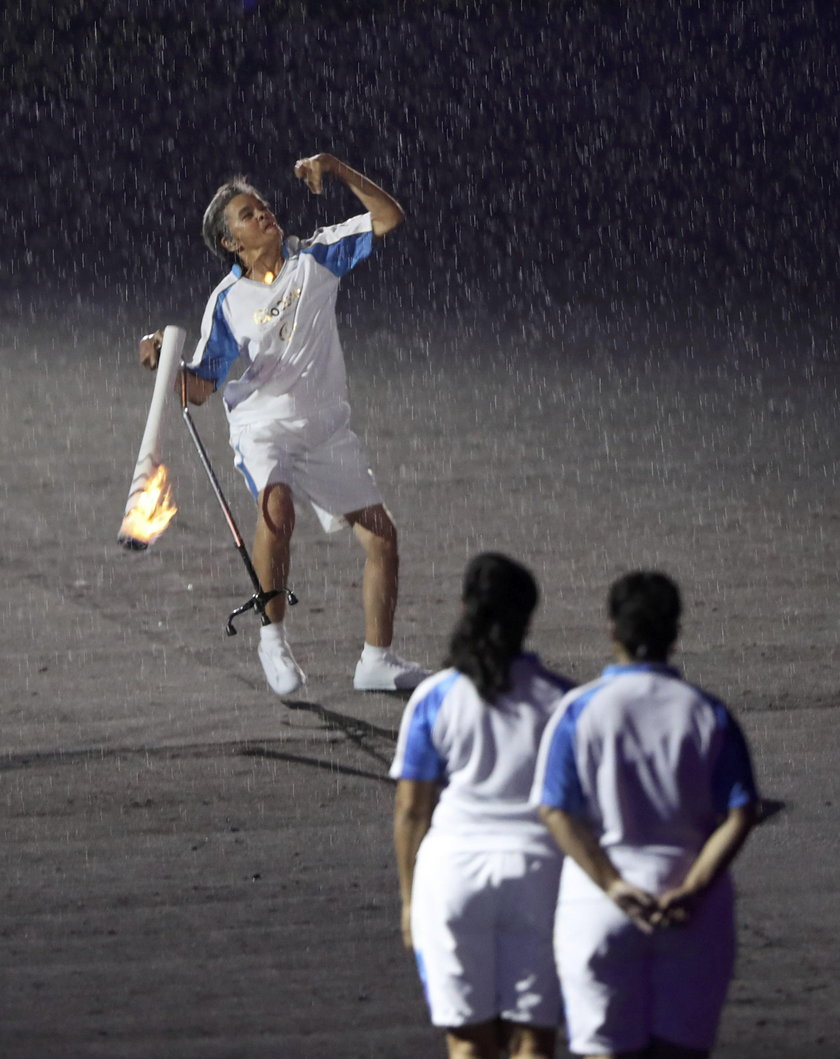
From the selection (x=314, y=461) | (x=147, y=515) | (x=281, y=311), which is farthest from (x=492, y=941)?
(x=281, y=311)

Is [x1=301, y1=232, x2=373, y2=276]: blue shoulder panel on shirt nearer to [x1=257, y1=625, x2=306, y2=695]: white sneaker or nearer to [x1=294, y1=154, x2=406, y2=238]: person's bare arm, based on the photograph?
[x1=294, y1=154, x2=406, y2=238]: person's bare arm

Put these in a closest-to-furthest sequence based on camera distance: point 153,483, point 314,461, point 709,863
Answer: point 709,863
point 153,483
point 314,461

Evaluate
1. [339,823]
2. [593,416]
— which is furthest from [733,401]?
[339,823]

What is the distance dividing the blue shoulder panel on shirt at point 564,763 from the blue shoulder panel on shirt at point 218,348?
5.54m

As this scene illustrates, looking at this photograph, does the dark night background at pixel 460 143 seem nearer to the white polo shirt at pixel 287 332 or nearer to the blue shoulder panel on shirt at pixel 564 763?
the white polo shirt at pixel 287 332

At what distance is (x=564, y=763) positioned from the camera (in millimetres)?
4246

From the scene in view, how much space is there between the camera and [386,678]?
9289 mm

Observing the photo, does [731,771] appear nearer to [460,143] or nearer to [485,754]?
[485,754]

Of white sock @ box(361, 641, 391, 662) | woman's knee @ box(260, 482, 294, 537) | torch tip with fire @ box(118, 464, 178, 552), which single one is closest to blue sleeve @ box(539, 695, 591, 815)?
torch tip with fire @ box(118, 464, 178, 552)

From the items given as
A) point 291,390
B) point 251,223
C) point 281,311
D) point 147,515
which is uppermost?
point 251,223

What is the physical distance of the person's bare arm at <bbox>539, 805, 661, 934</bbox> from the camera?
4172 mm

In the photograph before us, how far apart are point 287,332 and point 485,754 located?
528 centimetres

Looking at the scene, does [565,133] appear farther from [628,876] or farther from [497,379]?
[628,876]

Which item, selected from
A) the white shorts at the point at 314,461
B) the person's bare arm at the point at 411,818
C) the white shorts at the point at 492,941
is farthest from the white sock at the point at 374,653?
the white shorts at the point at 492,941
